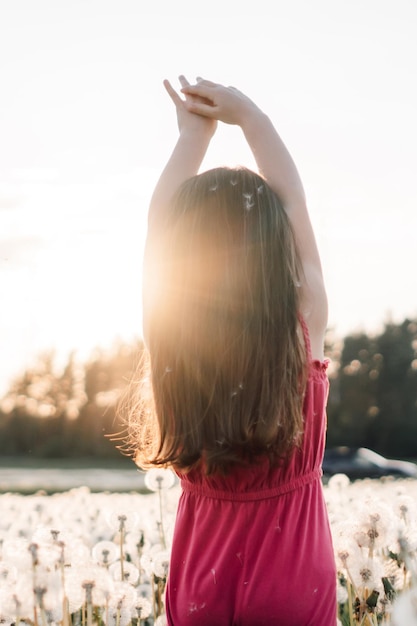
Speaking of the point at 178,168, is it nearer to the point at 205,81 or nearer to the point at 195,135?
the point at 195,135

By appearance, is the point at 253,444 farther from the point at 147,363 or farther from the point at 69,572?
the point at 69,572

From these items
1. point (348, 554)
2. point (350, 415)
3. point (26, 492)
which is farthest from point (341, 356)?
point (348, 554)

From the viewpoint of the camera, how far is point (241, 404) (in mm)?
2090

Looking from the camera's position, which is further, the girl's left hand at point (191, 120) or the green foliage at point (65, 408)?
the green foliage at point (65, 408)

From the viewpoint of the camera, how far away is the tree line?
36.8 m

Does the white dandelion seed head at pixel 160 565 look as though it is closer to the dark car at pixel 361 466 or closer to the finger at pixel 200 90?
the finger at pixel 200 90

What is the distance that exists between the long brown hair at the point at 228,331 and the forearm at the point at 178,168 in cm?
30

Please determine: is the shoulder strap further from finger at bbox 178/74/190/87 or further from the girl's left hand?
finger at bbox 178/74/190/87

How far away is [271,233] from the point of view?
214cm

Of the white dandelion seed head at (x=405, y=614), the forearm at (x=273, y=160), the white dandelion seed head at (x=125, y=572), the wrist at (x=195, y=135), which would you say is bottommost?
the white dandelion seed head at (x=125, y=572)

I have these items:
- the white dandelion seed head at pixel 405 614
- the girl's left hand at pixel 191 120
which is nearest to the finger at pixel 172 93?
the girl's left hand at pixel 191 120

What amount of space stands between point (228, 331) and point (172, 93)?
3.35ft

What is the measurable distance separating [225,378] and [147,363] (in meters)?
0.37

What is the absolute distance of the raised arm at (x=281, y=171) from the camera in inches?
87.2
